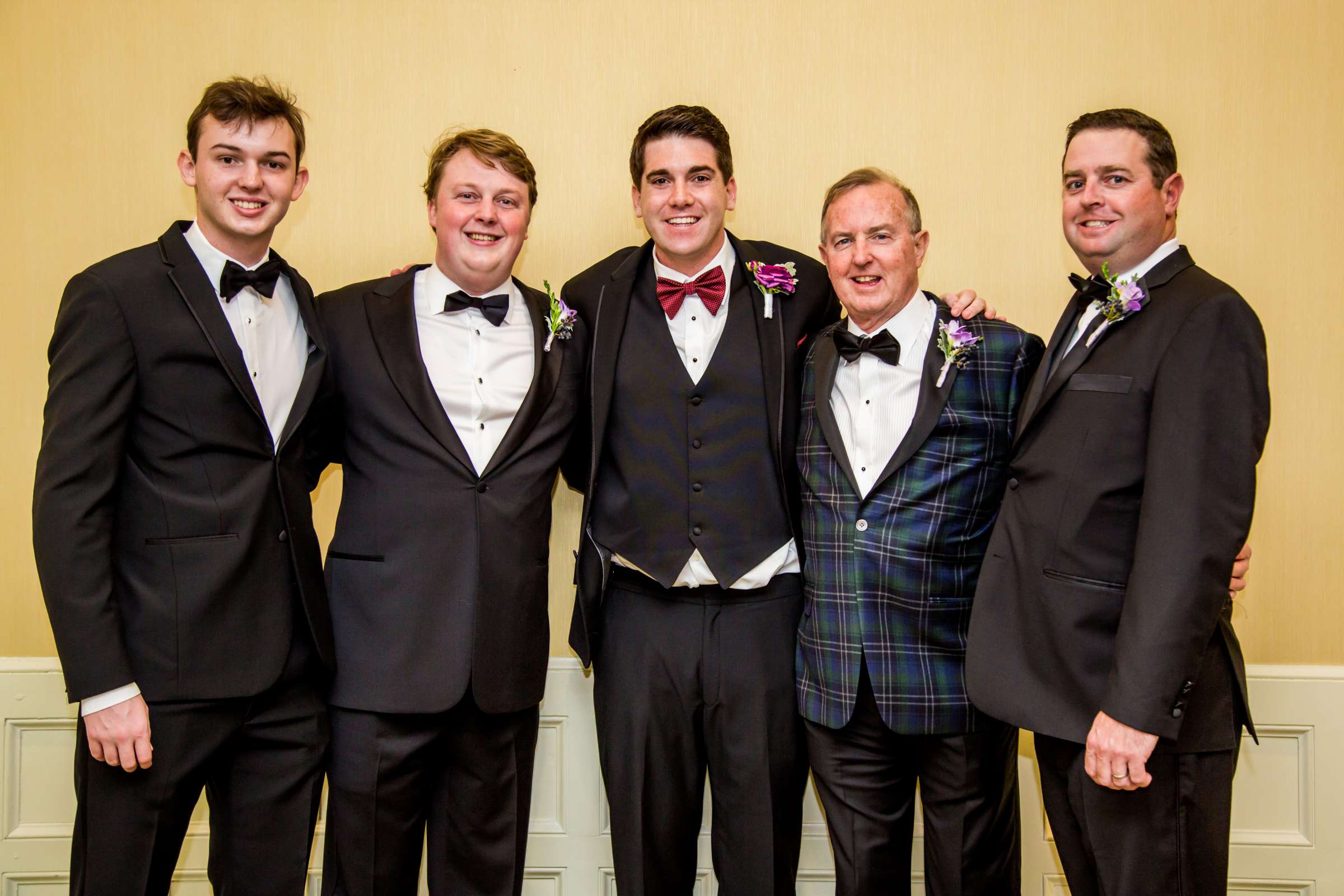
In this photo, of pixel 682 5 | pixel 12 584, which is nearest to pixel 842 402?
pixel 682 5

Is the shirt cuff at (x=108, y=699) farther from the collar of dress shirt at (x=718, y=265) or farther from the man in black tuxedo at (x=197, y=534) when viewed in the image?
the collar of dress shirt at (x=718, y=265)

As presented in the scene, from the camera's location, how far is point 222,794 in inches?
76.0

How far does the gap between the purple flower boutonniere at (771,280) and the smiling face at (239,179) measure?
1088 mm

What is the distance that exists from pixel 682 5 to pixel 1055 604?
2033 mm

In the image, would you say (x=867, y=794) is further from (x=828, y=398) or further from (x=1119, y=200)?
(x=1119, y=200)

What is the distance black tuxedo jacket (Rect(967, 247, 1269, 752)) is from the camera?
164 cm

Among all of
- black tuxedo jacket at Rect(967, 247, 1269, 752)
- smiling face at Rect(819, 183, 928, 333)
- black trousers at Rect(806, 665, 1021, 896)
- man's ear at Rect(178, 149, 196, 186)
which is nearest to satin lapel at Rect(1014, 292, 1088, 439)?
black tuxedo jacket at Rect(967, 247, 1269, 752)

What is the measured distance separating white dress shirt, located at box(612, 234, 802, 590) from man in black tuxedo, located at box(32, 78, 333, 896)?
0.79m

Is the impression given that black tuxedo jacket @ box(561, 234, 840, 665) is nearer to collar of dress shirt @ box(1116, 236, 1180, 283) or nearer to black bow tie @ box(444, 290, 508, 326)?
black bow tie @ box(444, 290, 508, 326)

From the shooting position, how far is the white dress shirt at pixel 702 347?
2211 mm

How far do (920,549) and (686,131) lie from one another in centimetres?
117

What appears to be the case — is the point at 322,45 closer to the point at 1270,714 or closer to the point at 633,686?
the point at 633,686


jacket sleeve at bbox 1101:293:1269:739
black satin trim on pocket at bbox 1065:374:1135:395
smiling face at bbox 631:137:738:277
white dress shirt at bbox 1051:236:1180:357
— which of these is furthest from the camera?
smiling face at bbox 631:137:738:277

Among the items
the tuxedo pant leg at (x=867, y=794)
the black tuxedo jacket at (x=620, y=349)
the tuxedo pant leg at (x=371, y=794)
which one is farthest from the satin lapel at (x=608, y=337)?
the tuxedo pant leg at (x=867, y=794)
